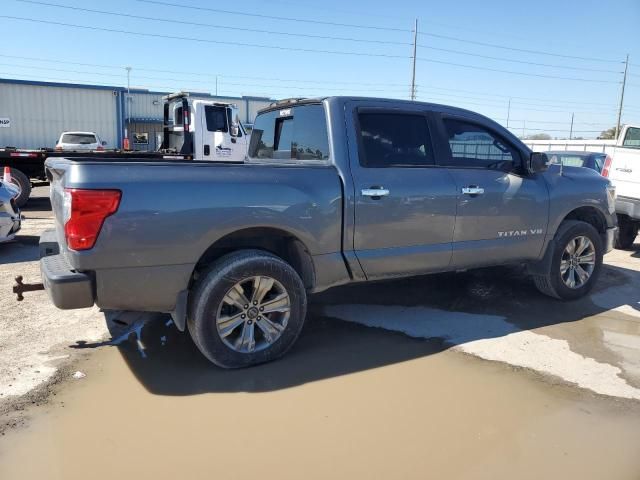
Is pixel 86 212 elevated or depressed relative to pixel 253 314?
elevated

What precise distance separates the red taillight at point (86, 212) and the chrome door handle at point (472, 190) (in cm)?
284

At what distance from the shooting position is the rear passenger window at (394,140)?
4.18 meters

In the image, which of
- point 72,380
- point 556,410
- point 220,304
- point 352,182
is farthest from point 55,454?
point 556,410

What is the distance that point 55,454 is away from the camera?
270 centimetres

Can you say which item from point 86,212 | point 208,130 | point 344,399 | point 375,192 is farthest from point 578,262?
point 208,130

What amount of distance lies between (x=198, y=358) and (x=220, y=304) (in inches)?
24.1

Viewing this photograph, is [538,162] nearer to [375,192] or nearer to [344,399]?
[375,192]

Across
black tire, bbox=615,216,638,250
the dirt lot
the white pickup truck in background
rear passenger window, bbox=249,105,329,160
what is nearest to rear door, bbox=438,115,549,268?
the dirt lot

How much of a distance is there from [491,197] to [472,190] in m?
0.26

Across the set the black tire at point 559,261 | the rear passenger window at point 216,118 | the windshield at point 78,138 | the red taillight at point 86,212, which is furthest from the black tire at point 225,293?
the windshield at point 78,138

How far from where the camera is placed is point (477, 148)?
4859mm

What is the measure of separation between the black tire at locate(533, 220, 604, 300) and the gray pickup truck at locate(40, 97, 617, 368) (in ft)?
0.05

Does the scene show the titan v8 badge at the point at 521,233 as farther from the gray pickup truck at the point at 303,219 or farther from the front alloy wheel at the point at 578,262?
the front alloy wheel at the point at 578,262

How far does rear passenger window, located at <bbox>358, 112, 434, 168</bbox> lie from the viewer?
4.18m
